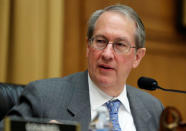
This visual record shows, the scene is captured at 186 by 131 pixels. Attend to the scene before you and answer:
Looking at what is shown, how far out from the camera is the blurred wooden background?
296 cm

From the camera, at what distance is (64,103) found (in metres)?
1.96

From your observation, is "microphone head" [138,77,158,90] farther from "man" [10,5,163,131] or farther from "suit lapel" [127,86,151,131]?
"suit lapel" [127,86,151,131]

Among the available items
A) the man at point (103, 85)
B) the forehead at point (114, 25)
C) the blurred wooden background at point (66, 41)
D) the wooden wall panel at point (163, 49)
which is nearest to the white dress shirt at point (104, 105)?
the man at point (103, 85)

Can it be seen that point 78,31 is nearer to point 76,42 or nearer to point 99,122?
point 76,42

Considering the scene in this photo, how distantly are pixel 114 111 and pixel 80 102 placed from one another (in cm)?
24

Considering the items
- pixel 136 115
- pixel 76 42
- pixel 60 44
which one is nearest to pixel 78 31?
pixel 76 42

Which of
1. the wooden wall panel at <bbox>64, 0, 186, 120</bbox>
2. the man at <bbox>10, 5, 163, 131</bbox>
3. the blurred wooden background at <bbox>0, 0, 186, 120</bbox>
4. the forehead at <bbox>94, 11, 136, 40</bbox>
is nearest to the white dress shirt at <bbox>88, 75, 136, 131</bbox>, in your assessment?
the man at <bbox>10, 5, 163, 131</bbox>

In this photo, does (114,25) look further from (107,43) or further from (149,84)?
(149,84)

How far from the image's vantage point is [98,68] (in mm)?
2090

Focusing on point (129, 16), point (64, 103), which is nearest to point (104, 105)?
point (64, 103)

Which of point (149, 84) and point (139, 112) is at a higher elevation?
point (149, 84)

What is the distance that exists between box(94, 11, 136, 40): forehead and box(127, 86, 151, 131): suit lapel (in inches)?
19.4

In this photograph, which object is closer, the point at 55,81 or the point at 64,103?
the point at 64,103

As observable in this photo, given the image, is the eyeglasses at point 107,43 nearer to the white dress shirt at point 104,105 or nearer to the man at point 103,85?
the man at point 103,85
